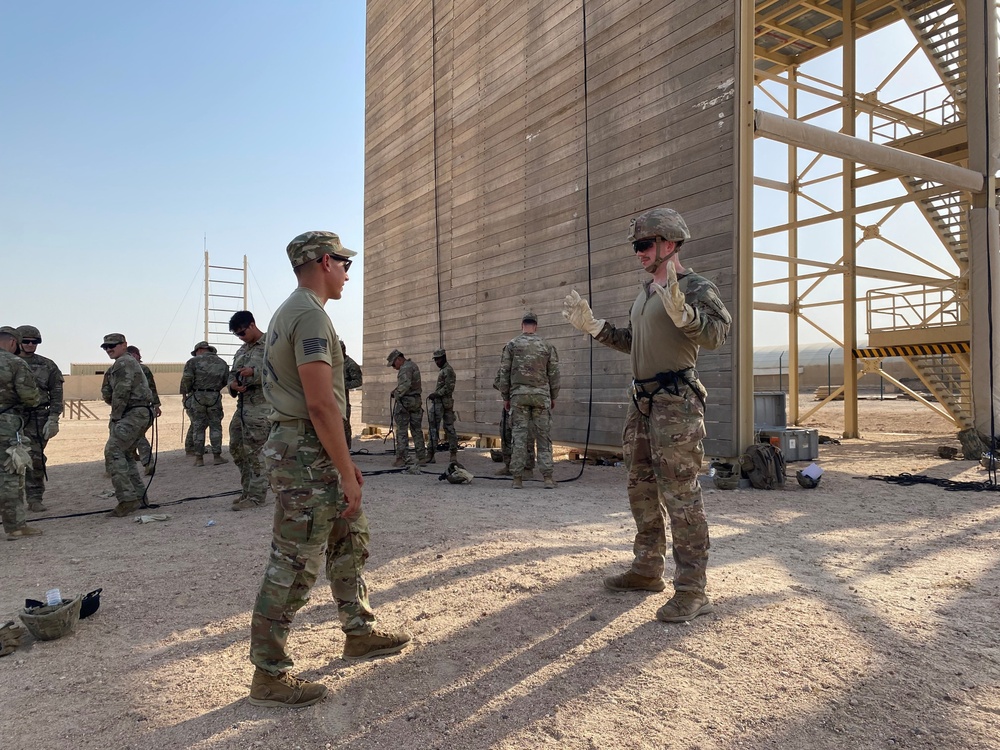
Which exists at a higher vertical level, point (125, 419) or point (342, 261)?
point (342, 261)

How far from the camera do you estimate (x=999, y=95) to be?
28.8ft

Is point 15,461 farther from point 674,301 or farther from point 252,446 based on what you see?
point 674,301

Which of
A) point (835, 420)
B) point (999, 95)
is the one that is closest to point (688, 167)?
point (999, 95)

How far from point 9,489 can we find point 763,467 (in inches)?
284

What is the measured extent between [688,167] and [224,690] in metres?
6.70

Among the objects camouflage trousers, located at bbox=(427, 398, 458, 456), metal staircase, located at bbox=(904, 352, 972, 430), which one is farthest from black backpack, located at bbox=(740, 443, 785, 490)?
metal staircase, located at bbox=(904, 352, 972, 430)

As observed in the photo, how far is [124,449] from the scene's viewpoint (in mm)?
6176

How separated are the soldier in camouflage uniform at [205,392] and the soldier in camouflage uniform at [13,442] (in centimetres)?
429

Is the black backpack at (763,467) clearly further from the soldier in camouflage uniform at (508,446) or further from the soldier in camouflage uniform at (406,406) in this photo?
the soldier in camouflage uniform at (406,406)

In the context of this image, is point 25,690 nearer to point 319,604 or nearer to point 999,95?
point 319,604

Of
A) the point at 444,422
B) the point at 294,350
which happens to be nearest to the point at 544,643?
the point at 294,350

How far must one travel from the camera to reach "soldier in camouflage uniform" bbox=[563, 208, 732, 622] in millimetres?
2896

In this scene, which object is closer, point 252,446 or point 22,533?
point 22,533

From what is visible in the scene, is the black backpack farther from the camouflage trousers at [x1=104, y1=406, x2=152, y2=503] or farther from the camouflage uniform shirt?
the camouflage uniform shirt
